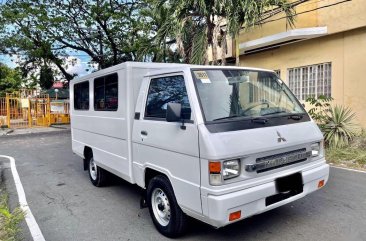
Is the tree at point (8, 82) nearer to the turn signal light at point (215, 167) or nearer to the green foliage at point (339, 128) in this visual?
the green foliage at point (339, 128)

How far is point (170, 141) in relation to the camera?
3.76m

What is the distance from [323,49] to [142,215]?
30.4 ft

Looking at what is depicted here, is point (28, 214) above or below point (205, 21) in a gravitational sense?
below

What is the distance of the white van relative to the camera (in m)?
3.25

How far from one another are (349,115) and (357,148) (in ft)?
5.20

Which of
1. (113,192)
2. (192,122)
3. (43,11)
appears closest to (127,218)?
(113,192)

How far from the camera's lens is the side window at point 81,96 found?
6504 mm

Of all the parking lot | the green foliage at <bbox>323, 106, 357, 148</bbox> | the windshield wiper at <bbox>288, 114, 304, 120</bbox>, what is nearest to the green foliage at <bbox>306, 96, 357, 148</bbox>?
the green foliage at <bbox>323, 106, 357, 148</bbox>

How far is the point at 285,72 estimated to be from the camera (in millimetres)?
12727

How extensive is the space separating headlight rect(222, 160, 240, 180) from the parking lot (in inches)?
41.1

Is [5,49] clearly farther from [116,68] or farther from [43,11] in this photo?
[116,68]

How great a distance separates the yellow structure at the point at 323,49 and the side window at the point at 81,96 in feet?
25.3

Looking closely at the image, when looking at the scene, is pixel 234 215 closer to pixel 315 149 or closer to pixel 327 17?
pixel 315 149

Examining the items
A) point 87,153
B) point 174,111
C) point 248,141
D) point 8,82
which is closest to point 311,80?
point 87,153
